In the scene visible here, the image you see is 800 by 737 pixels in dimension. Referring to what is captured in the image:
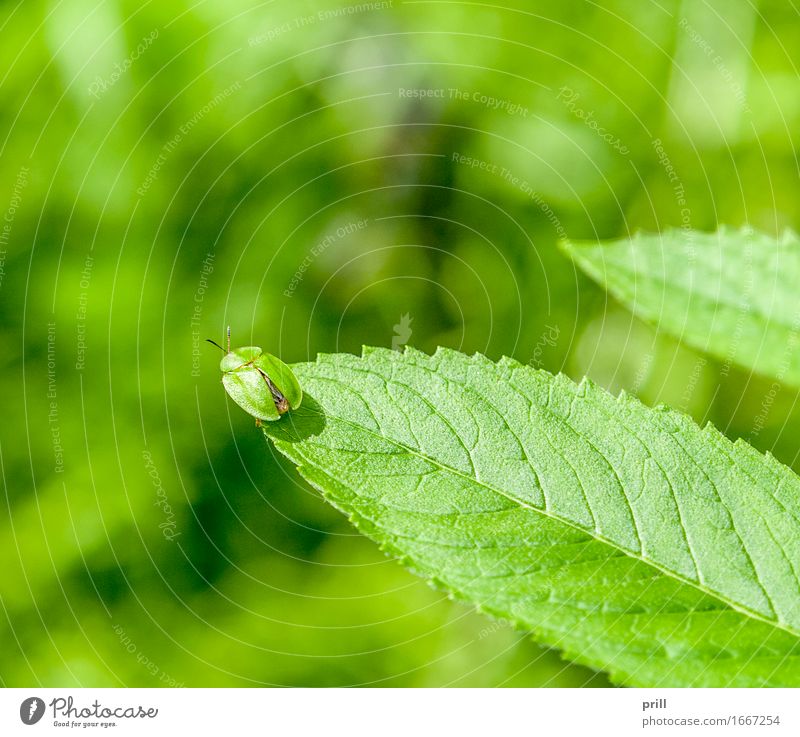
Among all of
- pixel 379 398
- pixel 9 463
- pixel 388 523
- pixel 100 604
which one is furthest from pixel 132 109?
pixel 388 523

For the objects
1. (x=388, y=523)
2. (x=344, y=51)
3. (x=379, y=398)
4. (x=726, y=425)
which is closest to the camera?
(x=388, y=523)

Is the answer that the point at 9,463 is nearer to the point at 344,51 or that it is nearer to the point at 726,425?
the point at 344,51

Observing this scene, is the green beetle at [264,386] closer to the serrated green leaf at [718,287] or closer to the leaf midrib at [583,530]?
the leaf midrib at [583,530]

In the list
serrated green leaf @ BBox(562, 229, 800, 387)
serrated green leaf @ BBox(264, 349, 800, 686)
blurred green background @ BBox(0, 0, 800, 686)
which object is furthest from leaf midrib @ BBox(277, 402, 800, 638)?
blurred green background @ BBox(0, 0, 800, 686)

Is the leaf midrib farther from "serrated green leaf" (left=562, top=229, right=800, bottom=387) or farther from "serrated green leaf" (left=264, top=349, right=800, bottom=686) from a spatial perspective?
"serrated green leaf" (left=562, top=229, right=800, bottom=387)

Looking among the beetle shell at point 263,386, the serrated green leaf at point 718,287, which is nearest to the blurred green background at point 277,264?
the serrated green leaf at point 718,287

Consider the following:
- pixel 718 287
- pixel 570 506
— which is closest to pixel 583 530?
pixel 570 506
